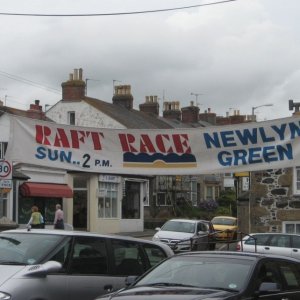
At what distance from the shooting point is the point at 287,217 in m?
30.4

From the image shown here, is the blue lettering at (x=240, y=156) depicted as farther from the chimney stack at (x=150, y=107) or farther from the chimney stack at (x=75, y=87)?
the chimney stack at (x=150, y=107)

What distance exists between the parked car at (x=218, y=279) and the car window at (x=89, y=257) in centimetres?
95

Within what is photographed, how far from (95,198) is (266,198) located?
17.8 metres

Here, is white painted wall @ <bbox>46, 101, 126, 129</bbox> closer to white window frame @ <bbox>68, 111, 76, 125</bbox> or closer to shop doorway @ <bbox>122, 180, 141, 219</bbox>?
white window frame @ <bbox>68, 111, 76, 125</bbox>

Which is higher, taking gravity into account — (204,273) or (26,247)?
(26,247)

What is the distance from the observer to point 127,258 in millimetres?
9570

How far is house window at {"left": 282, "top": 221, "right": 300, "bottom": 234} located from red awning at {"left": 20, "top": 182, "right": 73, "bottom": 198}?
15644mm

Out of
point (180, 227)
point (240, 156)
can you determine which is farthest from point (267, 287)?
point (180, 227)

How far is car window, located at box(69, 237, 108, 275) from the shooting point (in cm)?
888

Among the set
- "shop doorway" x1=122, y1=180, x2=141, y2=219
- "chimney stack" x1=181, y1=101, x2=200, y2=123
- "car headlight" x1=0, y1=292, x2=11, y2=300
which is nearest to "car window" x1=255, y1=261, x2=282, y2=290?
"car headlight" x1=0, y1=292, x2=11, y2=300

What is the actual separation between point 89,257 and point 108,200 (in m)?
39.5

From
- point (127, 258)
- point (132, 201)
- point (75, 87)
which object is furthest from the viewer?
point (75, 87)

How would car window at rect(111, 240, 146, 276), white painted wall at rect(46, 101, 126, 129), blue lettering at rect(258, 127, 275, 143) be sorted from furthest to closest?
white painted wall at rect(46, 101, 126, 129) → blue lettering at rect(258, 127, 275, 143) → car window at rect(111, 240, 146, 276)

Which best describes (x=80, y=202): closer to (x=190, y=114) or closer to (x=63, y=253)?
(x=190, y=114)
